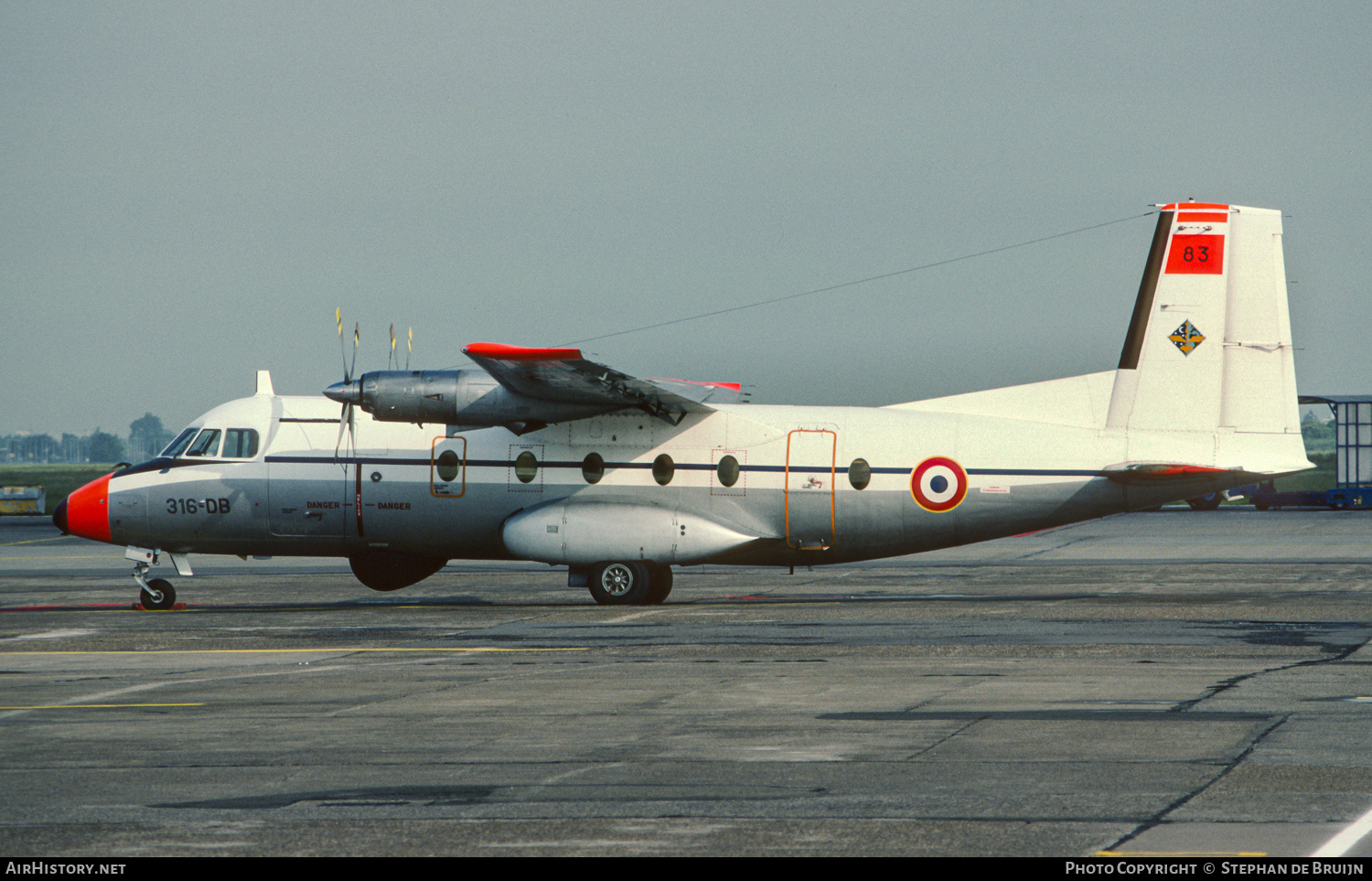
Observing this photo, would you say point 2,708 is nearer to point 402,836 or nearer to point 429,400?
point 402,836

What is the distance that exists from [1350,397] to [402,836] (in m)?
52.3

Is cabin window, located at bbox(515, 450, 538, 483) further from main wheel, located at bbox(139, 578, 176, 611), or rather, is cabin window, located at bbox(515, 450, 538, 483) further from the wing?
main wheel, located at bbox(139, 578, 176, 611)

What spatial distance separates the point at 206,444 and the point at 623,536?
7714 mm

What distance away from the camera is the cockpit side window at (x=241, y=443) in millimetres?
23609

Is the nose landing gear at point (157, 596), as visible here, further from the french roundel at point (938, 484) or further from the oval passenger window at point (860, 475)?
the french roundel at point (938, 484)

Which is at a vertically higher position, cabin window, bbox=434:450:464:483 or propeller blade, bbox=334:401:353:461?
propeller blade, bbox=334:401:353:461

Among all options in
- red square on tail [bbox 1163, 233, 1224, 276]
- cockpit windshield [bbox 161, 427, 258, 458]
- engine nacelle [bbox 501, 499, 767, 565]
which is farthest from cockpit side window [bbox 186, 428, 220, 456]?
red square on tail [bbox 1163, 233, 1224, 276]

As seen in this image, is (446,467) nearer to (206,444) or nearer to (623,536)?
(623,536)

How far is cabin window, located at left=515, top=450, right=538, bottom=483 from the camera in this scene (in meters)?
23.1

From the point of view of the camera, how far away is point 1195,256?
22.4 metres

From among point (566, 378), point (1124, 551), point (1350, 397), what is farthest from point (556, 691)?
point (1350, 397)

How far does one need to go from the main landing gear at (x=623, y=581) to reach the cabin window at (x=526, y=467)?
6.24 ft

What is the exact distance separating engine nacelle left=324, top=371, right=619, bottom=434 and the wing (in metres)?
0.31

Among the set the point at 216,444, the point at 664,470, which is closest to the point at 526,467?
the point at 664,470
